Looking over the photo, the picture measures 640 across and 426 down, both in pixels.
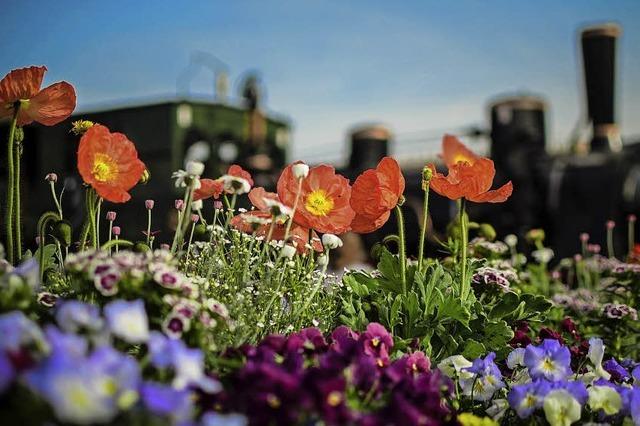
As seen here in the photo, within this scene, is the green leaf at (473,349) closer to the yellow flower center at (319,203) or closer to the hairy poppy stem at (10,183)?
the yellow flower center at (319,203)

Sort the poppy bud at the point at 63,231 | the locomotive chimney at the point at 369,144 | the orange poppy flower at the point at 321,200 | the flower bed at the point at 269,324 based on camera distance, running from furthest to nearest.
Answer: the locomotive chimney at the point at 369,144 < the orange poppy flower at the point at 321,200 < the poppy bud at the point at 63,231 < the flower bed at the point at 269,324

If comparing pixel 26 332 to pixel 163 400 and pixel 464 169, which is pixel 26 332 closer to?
pixel 163 400

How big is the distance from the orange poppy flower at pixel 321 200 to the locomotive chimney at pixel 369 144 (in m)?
8.93

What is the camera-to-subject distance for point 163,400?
996mm

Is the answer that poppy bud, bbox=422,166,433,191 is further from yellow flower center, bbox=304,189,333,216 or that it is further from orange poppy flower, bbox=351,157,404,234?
yellow flower center, bbox=304,189,333,216

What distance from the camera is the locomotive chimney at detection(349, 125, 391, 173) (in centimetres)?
1134

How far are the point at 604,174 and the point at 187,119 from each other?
7008mm

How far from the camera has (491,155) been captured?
9.98 metres

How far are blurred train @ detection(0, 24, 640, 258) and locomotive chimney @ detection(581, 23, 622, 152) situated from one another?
0.6 inches

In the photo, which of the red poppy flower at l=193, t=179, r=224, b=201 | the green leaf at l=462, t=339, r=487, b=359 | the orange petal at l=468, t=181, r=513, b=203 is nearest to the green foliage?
the green leaf at l=462, t=339, r=487, b=359

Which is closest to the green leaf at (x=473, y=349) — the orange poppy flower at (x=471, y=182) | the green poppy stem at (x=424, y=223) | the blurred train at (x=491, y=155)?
the green poppy stem at (x=424, y=223)

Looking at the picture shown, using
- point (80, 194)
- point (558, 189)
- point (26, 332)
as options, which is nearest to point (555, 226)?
point (558, 189)

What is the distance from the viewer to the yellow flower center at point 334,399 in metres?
1.18

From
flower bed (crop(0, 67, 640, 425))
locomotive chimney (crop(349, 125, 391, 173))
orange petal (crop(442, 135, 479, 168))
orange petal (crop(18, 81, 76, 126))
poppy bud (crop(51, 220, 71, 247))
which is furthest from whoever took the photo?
locomotive chimney (crop(349, 125, 391, 173))
